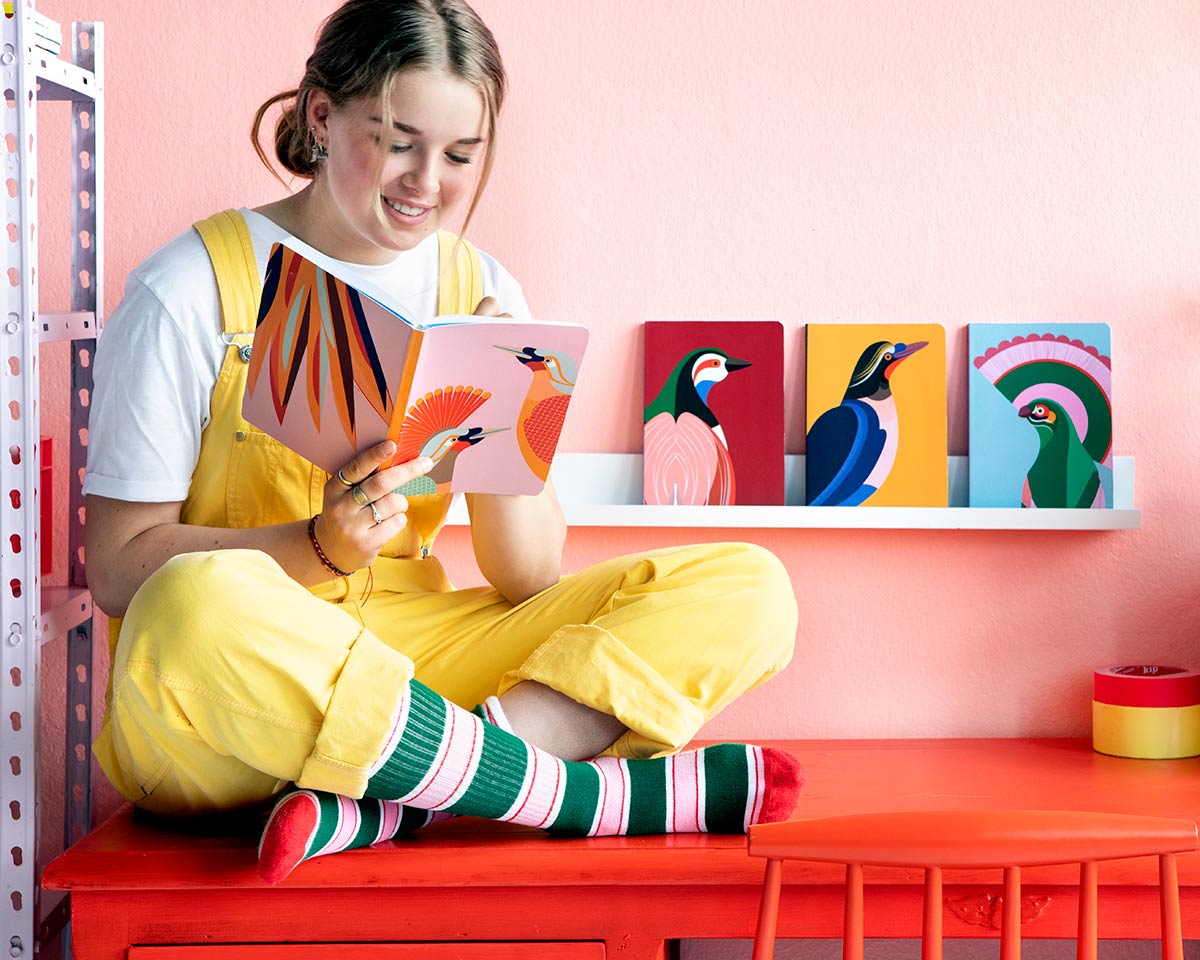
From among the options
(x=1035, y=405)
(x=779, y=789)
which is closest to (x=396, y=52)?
(x=779, y=789)

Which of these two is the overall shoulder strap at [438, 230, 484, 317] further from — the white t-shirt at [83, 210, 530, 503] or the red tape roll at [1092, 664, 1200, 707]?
the red tape roll at [1092, 664, 1200, 707]

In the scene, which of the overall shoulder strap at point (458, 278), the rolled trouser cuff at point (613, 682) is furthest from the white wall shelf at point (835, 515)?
the rolled trouser cuff at point (613, 682)

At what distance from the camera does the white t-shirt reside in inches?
44.5

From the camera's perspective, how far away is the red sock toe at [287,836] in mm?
965

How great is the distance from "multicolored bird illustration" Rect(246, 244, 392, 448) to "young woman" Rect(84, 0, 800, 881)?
54 millimetres

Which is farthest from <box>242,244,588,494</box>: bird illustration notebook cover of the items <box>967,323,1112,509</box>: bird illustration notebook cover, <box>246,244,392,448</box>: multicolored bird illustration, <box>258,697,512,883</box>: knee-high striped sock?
<box>967,323,1112,509</box>: bird illustration notebook cover

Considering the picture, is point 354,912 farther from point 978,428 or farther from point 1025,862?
point 978,428

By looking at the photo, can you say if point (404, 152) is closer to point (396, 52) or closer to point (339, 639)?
point (396, 52)

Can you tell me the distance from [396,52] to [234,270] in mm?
252

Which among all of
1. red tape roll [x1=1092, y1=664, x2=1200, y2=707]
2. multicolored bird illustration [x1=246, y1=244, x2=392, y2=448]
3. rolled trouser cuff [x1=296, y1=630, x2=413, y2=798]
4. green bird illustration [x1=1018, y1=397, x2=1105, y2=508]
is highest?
multicolored bird illustration [x1=246, y1=244, x2=392, y2=448]

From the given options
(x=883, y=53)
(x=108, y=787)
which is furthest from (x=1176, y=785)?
(x=108, y=787)

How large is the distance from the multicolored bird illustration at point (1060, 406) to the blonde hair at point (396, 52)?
2.31 feet

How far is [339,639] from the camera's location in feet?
3.32

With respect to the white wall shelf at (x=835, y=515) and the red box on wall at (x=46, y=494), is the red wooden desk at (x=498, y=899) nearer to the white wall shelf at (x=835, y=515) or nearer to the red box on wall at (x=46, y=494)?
the red box on wall at (x=46, y=494)
